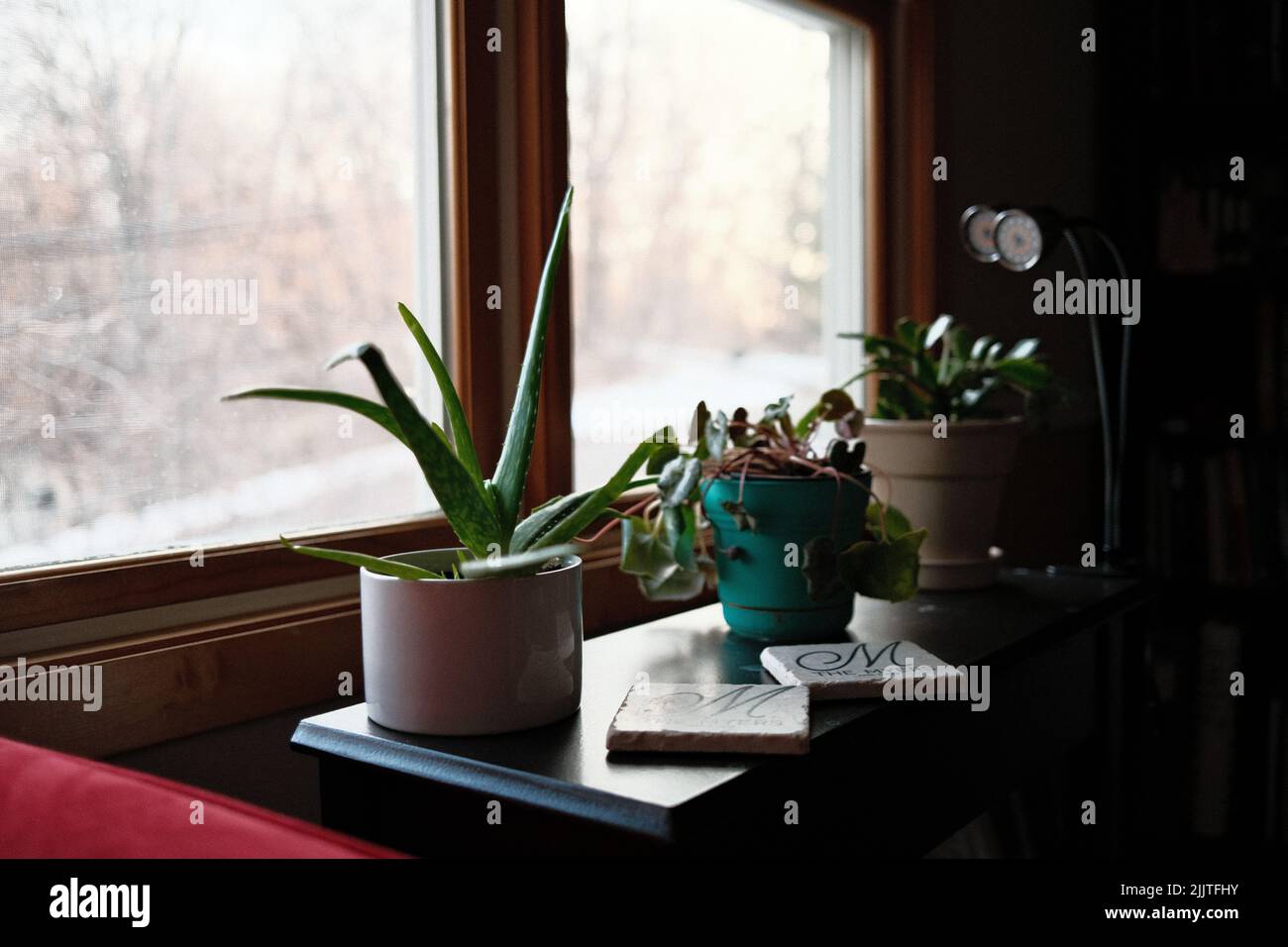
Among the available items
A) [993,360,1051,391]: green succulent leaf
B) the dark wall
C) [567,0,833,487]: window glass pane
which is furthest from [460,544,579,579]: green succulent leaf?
the dark wall

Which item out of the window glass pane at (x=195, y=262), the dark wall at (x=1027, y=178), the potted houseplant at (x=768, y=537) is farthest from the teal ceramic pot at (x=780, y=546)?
the dark wall at (x=1027, y=178)

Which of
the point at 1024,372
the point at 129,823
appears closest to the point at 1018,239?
the point at 1024,372

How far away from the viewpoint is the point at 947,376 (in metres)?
1.59

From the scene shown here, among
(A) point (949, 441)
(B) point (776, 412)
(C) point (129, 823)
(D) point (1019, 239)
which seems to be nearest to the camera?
(C) point (129, 823)

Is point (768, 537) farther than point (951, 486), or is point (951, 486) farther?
point (951, 486)

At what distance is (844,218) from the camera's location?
2229 mm

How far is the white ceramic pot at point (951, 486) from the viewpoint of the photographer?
153 centimetres

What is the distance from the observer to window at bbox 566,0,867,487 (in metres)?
1.65

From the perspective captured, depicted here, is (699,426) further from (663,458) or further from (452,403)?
(452,403)

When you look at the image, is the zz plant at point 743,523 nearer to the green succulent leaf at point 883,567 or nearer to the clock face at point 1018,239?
the green succulent leaf at point 883,567

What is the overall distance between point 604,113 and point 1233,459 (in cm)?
171

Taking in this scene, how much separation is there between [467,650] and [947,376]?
93cm
